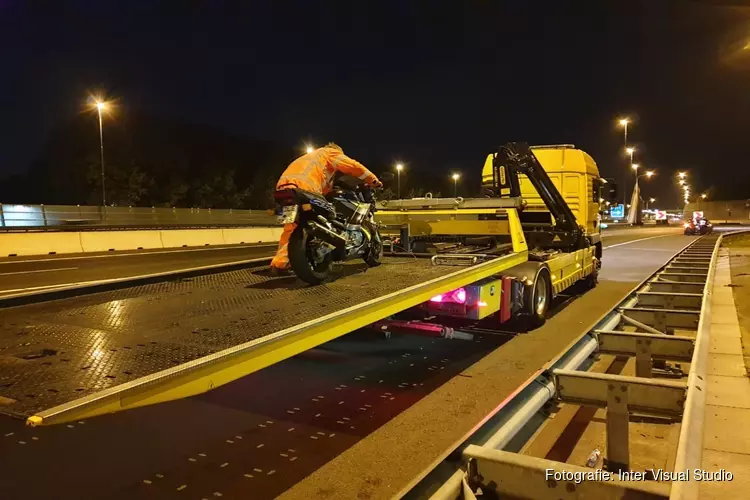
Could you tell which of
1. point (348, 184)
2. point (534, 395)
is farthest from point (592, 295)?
point (534, 395)

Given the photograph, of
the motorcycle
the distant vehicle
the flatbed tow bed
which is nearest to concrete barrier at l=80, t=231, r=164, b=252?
the flatbed tow bed

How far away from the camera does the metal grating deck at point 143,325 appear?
285cm

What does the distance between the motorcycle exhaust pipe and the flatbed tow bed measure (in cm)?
44

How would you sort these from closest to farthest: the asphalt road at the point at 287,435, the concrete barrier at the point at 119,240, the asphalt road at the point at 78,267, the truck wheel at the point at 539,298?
the asphalt road at the point at 287,435, the truck wheel at the point at 539,298, the asphalt road at the point at 78,267, the concrete barrier at the point at 119,240

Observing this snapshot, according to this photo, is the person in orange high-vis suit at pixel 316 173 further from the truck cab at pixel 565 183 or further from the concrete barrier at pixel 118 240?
the concrete barrier at pixel 118 240

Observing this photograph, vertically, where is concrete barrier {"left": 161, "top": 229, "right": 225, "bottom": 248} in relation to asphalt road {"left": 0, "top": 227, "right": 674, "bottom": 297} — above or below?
above

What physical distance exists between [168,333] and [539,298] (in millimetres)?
5712

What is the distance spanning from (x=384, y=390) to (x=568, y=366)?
215 centimetres

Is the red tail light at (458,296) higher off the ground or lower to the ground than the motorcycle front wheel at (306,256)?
lower

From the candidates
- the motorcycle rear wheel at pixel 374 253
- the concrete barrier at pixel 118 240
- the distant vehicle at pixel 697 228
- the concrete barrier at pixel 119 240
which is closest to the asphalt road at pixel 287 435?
the motorcycle rear wheel at pixel 374 253

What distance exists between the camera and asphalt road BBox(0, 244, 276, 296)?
12.3 m

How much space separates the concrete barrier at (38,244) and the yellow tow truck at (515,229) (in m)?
15.5

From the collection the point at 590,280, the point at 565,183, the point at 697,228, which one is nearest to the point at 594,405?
the point at 565,183

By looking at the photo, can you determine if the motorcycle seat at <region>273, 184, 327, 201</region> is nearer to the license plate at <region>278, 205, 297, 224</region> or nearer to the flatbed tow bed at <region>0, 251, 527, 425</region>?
the license plate at <region>278, 205, 297, 224</region>
